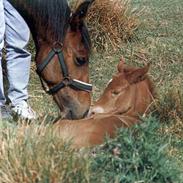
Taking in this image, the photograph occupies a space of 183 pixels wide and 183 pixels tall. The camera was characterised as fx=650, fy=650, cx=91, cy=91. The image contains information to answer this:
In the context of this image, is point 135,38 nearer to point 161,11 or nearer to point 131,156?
point 161,11

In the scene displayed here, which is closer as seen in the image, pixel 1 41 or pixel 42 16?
pixel 42 16

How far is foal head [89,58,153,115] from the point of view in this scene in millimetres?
5195

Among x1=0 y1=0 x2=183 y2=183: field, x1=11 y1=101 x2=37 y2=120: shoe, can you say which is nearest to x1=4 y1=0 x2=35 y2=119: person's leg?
x1=11 y1=101 x2=37 y2=120: shoe

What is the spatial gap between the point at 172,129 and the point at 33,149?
1935mm

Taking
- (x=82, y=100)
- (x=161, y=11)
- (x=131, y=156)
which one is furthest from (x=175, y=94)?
(x=161, y=11)

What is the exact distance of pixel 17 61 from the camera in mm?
5715

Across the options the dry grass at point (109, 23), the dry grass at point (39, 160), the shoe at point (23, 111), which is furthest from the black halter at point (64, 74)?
the dry grass at point (109, 23)

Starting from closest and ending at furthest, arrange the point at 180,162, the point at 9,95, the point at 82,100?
the point at 180,162 → the point at 82,100 → the point at 9,95

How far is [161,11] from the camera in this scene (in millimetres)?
9602

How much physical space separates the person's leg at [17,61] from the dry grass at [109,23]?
2589 mm

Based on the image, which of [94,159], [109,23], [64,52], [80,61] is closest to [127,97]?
[80,61]

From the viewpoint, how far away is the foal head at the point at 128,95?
5.20 m

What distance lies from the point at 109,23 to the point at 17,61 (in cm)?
280

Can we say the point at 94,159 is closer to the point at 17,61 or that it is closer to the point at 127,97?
the point at 127,97
